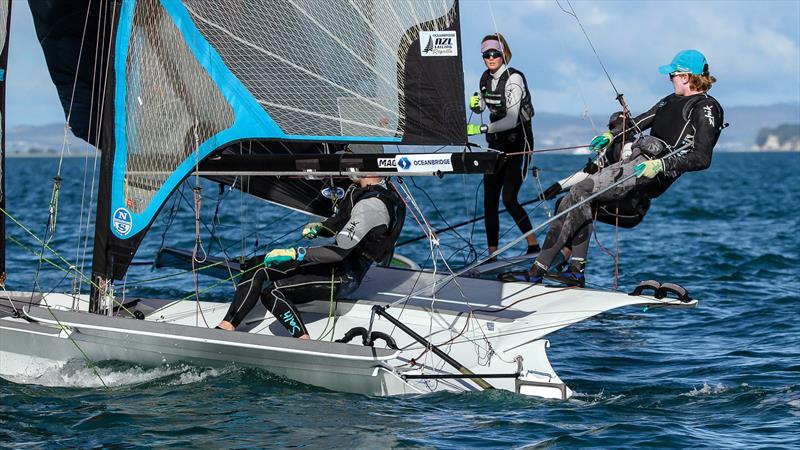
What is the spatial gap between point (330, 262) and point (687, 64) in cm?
263

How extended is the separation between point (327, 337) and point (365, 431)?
1462 mm

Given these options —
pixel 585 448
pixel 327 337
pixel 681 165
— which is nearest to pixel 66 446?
pixel 327 337

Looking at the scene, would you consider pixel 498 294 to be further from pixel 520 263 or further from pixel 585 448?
pixel 585 448

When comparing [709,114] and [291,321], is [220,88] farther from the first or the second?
[709,114]

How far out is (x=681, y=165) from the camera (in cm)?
684

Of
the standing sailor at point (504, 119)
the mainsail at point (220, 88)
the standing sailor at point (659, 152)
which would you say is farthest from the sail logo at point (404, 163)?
the standing sailor at point (504, 119)

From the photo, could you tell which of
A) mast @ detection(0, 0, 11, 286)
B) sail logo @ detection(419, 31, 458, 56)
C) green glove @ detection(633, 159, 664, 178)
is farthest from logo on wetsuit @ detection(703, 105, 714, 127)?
mast @ detection(0, 0, 11, 286)

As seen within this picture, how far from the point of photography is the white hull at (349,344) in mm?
6516

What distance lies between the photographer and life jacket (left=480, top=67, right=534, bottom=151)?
Result: 8430 mm

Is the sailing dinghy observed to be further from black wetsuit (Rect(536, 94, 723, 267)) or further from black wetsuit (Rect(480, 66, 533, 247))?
black wetsuit (Rect(480, 66, 533, 247))

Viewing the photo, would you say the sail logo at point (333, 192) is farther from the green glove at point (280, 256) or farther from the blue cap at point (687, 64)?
the blue cap at point (687, 64)

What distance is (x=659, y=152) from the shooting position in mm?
7055

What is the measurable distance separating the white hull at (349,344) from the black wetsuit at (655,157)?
0.41 meters

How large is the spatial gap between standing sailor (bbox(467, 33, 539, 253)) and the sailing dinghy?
1.34 m
